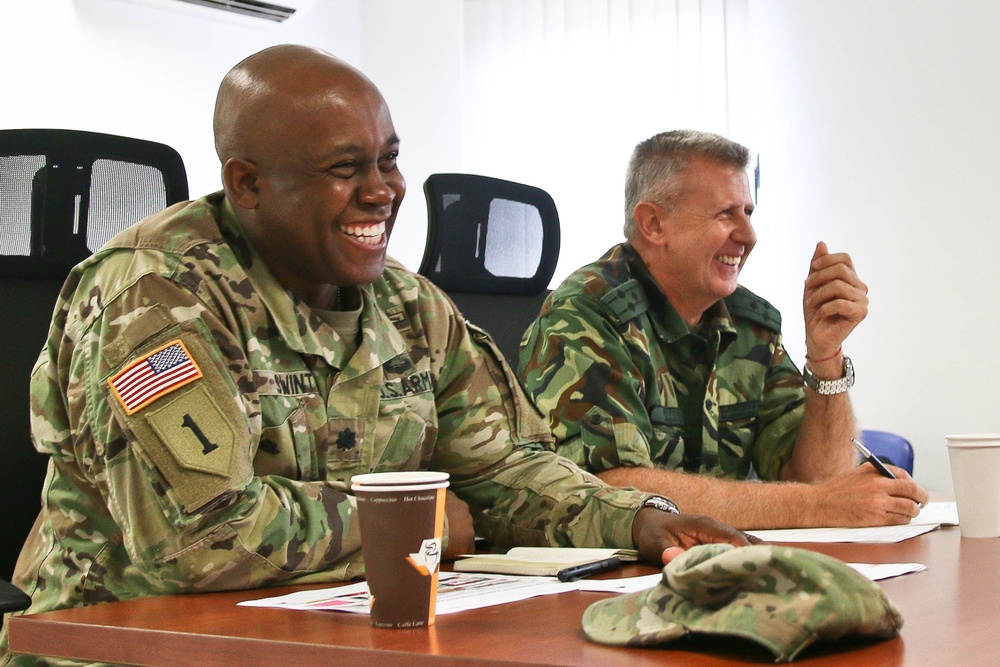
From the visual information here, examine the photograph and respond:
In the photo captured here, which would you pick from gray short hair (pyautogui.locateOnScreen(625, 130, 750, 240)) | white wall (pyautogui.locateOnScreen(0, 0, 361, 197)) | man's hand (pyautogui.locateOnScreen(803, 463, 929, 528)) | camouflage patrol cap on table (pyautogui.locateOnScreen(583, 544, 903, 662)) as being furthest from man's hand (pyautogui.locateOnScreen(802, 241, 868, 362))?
white wall (pyautogui.locateOnScreen(0, 0, 361, 197))

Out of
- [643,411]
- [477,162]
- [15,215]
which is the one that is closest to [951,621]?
[643,411]

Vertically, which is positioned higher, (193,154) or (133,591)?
(193,154)

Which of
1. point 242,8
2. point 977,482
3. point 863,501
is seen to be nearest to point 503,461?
point 863,501

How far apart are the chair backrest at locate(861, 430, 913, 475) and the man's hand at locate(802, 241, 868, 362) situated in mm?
1584

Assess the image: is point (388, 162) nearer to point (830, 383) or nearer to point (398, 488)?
point (398, 488)

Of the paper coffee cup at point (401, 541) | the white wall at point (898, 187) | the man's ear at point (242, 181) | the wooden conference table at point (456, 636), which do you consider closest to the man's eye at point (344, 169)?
the man's ear at point (242, 181)

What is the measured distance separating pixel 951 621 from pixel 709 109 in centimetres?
399

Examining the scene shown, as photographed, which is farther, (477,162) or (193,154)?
(477,162)

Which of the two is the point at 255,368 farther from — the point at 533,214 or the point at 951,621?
the point at 533,214

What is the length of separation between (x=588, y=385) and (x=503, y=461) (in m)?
0.41

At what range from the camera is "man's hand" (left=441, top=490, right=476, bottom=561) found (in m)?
1.51

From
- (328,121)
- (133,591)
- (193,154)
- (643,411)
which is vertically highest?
(193,154)

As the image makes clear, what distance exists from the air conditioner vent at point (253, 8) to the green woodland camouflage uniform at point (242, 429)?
316cm

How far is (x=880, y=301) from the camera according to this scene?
171 inches
